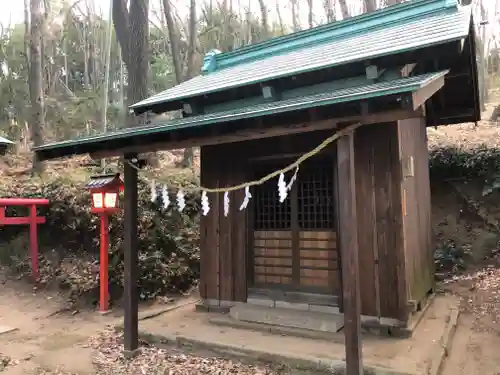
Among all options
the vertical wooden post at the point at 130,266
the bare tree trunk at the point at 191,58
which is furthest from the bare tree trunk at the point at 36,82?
the vertical wooden post at the point at 130,266

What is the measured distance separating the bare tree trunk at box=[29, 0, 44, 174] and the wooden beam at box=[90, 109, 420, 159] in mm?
9584

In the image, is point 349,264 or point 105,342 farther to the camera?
point 105,342

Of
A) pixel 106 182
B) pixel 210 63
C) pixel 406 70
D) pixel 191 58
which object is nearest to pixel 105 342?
pixel 106 182

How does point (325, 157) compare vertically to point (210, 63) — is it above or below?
below

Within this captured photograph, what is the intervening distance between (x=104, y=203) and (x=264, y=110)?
5282 millimetres

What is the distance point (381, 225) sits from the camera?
5.86m

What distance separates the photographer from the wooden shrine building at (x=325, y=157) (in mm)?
4781

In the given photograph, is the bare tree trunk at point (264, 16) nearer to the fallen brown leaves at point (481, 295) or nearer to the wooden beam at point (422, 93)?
the fallen brown leaves at point (481, 295)

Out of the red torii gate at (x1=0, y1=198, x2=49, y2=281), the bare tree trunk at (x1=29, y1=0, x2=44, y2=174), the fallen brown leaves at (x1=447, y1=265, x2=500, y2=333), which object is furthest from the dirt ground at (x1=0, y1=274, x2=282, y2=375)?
the bare tree trunk at (x1=29, y1=0, x2=44, y2=174)

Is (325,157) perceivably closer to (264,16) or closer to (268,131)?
(268,131)

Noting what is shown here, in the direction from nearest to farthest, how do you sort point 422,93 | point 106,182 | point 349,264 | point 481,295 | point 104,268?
point 422,93
point 349,264
point 481,295
point 106,182
point 104,268

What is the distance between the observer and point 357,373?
415 centimetres

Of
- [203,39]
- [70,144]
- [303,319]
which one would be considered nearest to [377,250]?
[303,319]

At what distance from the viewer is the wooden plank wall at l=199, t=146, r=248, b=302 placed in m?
7.09
